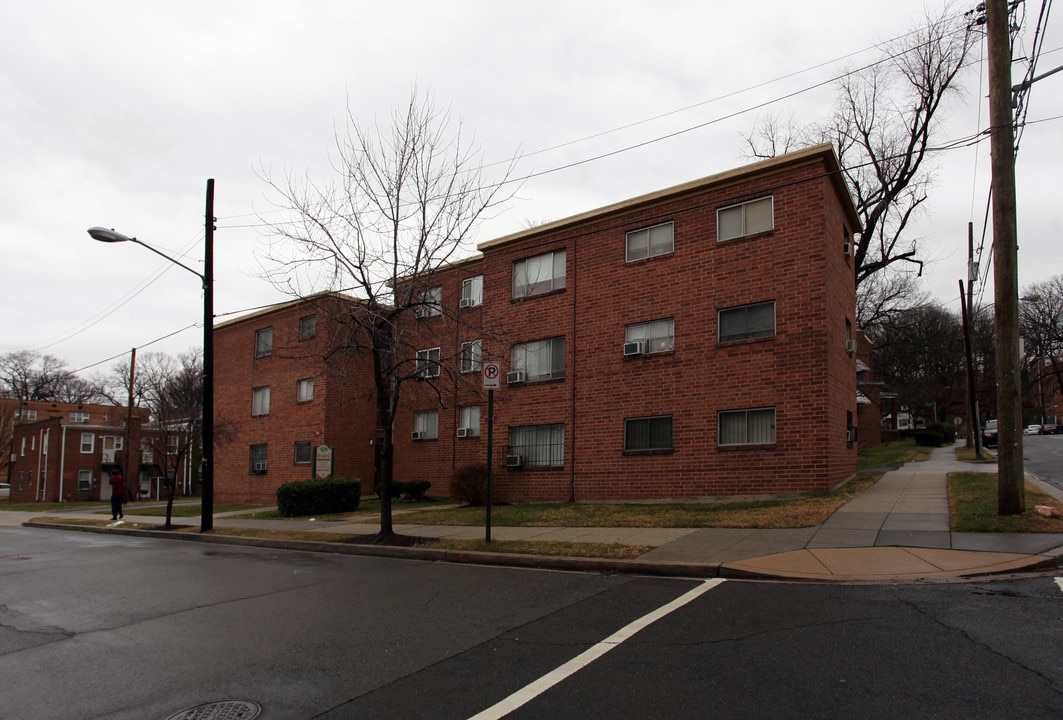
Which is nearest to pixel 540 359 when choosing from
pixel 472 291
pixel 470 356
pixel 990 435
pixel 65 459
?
pixel 470 356

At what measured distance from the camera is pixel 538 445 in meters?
20.0

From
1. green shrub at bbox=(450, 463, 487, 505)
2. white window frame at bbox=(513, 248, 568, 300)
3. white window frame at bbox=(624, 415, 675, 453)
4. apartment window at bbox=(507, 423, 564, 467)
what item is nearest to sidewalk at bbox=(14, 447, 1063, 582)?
white window frame at bbox=(624, 415, 675, 453)

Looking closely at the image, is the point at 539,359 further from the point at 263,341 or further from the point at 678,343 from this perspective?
the point at 263,341

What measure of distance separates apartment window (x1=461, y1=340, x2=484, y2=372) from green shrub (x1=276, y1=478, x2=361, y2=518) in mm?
5418

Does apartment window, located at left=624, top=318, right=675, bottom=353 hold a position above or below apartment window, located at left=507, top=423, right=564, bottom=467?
above

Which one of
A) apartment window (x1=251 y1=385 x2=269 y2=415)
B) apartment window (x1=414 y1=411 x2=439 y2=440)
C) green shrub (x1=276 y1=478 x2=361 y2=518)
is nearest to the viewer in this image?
green shrub (x1=276 y1=478 x2=361 y2=518)

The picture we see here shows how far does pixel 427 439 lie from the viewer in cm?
2394

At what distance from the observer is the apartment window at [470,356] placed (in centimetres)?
1437

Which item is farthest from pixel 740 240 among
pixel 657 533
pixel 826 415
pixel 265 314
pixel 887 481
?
pixel 265 314

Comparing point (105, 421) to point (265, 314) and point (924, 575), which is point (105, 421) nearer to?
point (265, 314)

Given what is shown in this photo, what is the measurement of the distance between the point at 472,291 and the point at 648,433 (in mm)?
8140

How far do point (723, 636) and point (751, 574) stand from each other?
2.53m

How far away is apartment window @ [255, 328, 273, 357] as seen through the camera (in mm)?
29062

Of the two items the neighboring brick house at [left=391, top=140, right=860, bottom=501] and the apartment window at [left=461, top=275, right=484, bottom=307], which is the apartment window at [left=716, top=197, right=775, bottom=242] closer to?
the neighboring brick house at [left=391, top=140, right=860, bottom=501]
